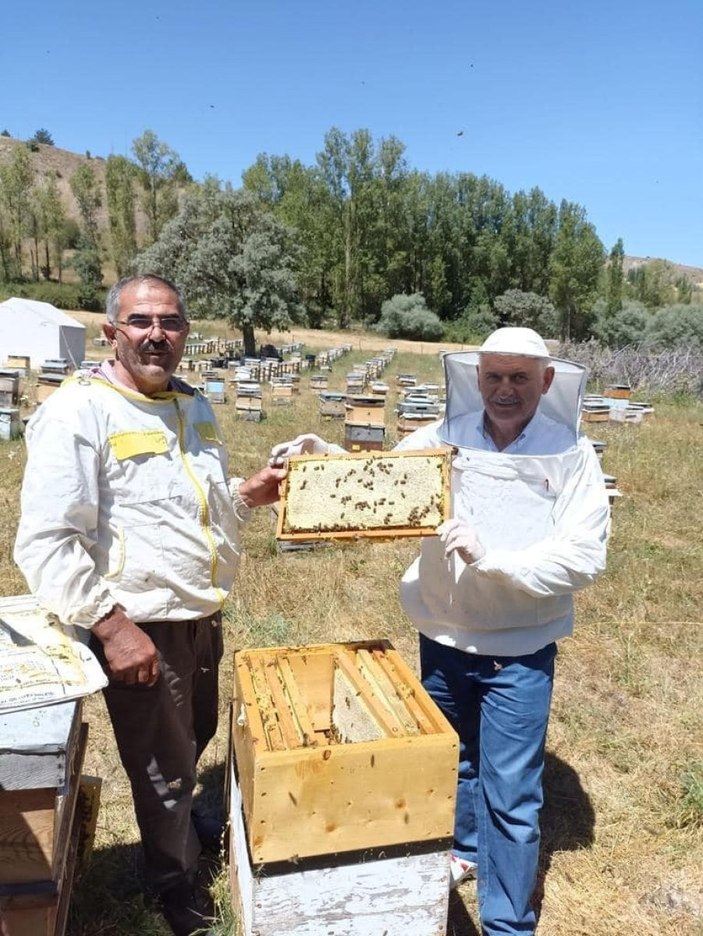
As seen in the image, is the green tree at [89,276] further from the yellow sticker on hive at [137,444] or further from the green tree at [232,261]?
the yellow sticker on hive at [137,444]

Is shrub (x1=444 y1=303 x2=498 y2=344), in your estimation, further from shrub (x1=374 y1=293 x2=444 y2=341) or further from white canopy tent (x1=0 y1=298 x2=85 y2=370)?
white canopy tent (x1=0 y1=298 x2=85 y2=370)

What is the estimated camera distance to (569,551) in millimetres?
2184

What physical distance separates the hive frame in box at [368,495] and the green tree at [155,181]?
51.7m

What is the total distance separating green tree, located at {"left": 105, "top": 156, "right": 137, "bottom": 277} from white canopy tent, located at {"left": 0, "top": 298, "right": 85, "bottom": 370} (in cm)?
2911

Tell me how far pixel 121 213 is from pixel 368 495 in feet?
170

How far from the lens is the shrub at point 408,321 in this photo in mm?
44125

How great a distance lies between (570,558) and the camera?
7.13ft

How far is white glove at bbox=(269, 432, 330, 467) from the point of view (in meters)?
2.59

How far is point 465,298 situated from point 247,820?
52447 mm

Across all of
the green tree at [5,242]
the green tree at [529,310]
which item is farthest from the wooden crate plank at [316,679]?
the green tree at [5,242]

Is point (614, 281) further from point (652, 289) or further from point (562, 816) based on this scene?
point (562, 816)

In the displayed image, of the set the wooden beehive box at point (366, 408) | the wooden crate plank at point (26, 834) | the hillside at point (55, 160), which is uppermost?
the hillside at point (55, 160)

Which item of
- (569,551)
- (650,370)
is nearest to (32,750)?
(569,551)

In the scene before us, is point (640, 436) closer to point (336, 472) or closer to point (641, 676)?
point (641, 676)
